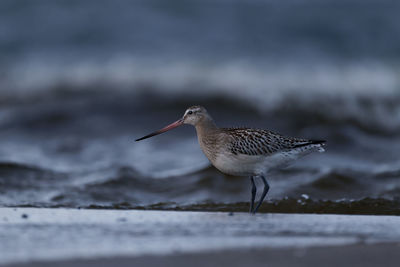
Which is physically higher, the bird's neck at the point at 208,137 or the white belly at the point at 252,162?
the bird's neck at the point at 208,137

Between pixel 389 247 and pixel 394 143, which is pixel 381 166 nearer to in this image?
pixel 394 143

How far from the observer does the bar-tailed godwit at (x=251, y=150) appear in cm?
728

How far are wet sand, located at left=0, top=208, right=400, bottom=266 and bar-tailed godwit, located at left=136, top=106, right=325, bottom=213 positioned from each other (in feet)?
3.13

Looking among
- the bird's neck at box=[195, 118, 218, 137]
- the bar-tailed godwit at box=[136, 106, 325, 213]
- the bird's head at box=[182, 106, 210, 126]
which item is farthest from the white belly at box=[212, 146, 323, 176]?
the bird's head at box=[182, 106, 210, 126]

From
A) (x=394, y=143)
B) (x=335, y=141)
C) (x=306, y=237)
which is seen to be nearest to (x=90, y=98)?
(x=335, y=141)

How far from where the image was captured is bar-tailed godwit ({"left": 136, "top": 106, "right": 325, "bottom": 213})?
728 centimetres

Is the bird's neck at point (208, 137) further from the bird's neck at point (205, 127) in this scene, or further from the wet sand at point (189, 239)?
the wet sand at point (189, 239)

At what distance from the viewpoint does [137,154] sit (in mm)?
11469

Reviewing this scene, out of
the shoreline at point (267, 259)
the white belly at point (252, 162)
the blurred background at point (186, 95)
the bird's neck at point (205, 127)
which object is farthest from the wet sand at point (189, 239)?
the blurred background at point (186, 95)

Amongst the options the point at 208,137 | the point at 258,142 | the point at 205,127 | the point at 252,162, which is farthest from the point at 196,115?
the point at 252,162

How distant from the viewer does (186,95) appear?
15.3 metres

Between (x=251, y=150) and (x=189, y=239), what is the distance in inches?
95.5

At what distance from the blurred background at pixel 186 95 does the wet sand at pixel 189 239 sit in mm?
2226

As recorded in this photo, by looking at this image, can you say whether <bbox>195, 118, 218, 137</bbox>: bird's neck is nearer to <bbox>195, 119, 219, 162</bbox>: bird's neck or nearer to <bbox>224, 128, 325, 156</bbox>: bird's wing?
<bbox>195, 119, 219, 162</bbox>: bird's neck
